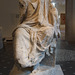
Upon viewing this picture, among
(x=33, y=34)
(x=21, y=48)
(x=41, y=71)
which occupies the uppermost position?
(x=33, y=34)

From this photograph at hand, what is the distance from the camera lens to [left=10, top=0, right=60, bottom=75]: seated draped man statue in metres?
1.60

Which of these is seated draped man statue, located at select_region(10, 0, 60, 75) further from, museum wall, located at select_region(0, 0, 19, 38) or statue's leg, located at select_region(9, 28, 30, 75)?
museum wall, located at select_region(0, 0, 19, 38)

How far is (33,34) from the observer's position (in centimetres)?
179

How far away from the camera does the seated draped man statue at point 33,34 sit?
5.25 ft

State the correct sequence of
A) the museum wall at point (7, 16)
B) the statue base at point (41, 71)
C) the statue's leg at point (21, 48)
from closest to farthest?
the statue's leg at point (21, 48) < the statue base at point (41, 71) < the museum wall at point (7, 16)

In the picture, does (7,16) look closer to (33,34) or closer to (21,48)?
(33,34)

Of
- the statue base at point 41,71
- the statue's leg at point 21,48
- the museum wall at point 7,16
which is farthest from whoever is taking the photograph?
the museum wall at point 7,16

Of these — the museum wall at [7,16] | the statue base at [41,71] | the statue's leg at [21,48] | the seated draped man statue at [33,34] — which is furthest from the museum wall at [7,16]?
the statue's leg at [21,48]

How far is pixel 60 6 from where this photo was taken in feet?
47.5

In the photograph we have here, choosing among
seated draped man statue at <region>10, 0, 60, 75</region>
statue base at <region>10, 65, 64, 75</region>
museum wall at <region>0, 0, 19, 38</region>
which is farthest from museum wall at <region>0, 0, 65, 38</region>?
statue base at <region>10, 65, 64, 75</region>

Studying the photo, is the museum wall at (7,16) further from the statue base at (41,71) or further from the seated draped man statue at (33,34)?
the statue base at (41,71)

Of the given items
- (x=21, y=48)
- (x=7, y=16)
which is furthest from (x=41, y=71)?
(x=7, y=16)

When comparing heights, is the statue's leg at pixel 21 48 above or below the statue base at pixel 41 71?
above

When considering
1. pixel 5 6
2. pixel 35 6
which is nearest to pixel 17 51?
pixel 35 6
